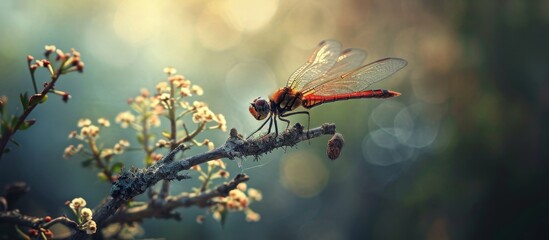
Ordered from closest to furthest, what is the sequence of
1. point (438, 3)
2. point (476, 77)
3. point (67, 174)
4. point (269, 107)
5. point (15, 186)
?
1. point (15, 186)
2. point (269, 107)
3. point (67, 174)
4. point (476, 77)
5. point (438, 3)

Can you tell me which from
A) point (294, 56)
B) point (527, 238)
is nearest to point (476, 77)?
point (527, 238)

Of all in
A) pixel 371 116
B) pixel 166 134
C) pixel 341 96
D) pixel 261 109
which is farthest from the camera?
pixel 371 116

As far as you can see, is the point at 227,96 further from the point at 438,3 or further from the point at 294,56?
the point at 438,3

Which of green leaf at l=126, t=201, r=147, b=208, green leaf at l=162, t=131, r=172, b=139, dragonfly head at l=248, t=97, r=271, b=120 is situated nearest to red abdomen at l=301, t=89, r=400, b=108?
dragonfly head at l=248, t=97, r=271, b=120

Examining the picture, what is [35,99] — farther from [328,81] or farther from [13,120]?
[328,81]

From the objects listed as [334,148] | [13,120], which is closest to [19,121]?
[13,120]

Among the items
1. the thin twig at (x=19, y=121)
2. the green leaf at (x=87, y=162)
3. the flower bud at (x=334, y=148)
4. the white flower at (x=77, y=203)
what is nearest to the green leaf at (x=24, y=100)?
the thin twig at (x=19, y=121)

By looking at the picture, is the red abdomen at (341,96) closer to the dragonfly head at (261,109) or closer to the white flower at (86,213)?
the dragonfly head at (261,109)
